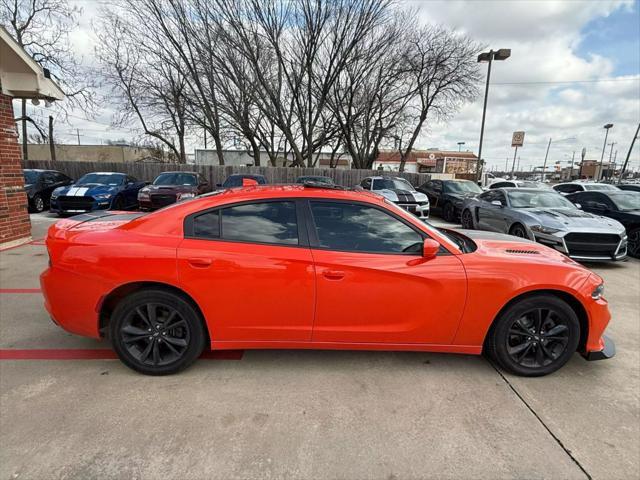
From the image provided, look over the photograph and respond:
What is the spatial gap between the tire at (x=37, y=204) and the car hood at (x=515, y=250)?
44.6ft

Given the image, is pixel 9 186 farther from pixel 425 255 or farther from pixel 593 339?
pixel 593 339

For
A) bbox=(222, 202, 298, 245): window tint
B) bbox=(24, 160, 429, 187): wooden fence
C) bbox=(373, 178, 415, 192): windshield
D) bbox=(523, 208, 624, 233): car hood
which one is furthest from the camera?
bbox=(24, 160, 429, 187): wooden fence

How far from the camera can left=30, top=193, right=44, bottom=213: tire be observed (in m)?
11.2

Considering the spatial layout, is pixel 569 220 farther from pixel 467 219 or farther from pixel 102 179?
pixel 102 179

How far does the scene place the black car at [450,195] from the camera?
11.6 metres

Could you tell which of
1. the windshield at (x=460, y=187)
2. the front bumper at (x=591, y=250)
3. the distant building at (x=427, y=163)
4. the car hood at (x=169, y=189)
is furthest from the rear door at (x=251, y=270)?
the distant building at (x=427, y=163)

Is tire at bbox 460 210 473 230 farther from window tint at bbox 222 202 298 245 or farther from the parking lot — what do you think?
window tint at bbox 222 202 298 245

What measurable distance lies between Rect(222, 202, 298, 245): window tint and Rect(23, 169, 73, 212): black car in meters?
12.1

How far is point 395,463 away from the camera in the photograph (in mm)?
1907

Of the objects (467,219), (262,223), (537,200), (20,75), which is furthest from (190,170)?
(262,223)

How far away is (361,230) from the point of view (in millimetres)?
2617

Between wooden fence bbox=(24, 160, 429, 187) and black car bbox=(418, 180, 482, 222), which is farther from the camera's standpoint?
wooden fence bbox=(24, 160, 429, 187)

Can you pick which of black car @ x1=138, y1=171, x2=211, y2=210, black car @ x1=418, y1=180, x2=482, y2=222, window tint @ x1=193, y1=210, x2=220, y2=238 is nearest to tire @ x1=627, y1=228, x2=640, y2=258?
black car @ x1=418, y1=180, x2=482, y2=222

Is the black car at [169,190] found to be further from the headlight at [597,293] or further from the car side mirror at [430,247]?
the headlight at [597,293]
